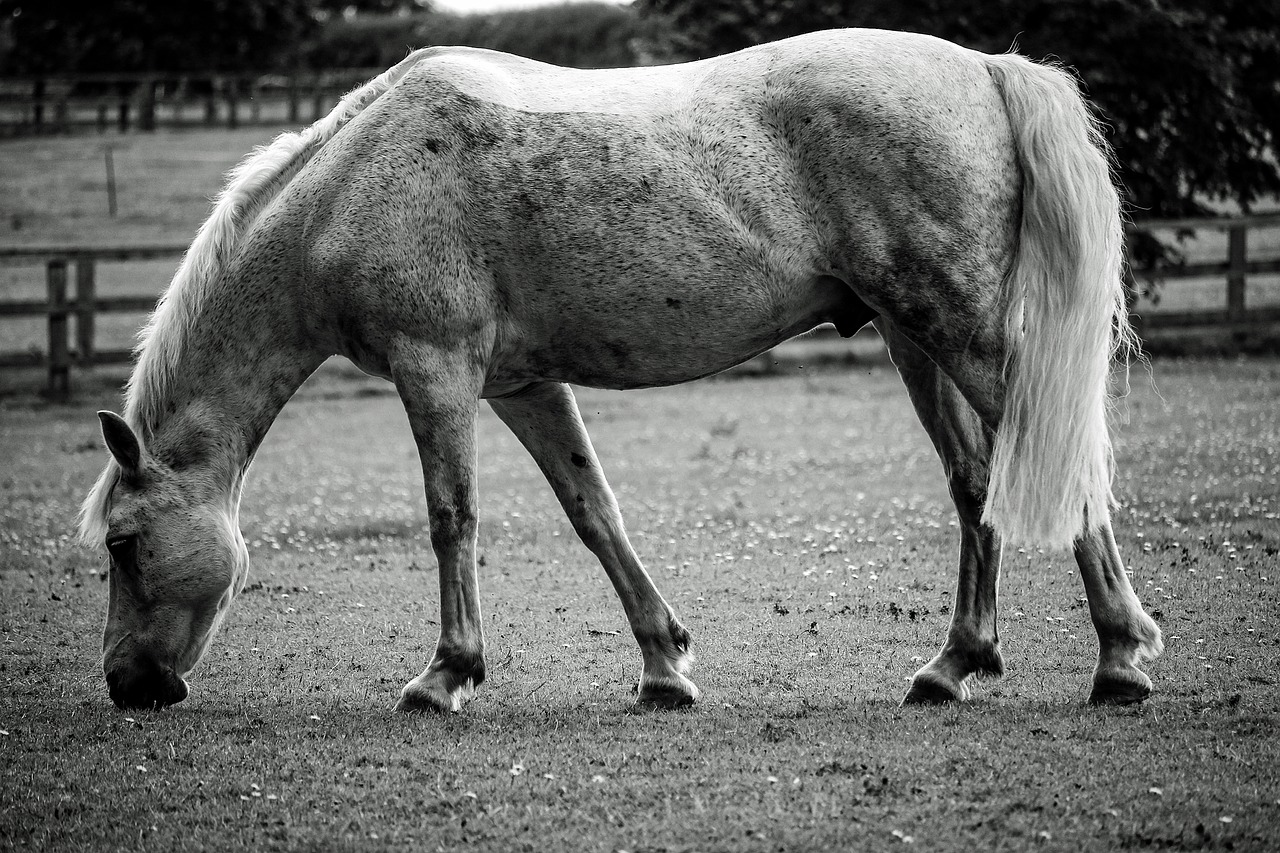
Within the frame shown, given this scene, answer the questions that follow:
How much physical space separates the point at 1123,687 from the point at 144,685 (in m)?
4.01

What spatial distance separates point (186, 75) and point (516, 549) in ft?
131

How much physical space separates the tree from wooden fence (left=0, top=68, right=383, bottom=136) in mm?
915

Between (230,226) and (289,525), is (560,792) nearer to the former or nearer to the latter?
(230,226)

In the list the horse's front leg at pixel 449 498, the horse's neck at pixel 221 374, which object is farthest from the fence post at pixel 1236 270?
the horse's neck at pixel 221 374

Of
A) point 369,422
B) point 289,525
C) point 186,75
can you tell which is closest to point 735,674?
point 289,525

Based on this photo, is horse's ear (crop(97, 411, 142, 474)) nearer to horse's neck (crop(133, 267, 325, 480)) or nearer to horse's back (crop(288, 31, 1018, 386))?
horse's neck (crop(133, 267, 325, 480))

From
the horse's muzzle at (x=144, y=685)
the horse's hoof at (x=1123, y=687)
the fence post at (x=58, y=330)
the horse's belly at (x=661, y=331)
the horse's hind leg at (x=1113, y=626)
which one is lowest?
the fence post at (x=58, y=330)

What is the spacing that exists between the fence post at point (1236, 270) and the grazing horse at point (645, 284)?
603 inches

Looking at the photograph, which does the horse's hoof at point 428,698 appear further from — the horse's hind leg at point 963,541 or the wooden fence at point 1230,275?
the wooden fence at point 1230,275

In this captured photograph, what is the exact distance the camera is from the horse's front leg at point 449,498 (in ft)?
16.6

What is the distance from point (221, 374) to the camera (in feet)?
17.8

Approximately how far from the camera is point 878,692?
17.7ft

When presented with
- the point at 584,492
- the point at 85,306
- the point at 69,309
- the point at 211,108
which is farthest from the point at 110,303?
the point at 211,108

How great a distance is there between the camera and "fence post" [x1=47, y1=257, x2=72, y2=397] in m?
17.2
